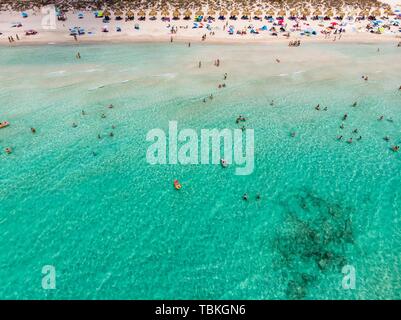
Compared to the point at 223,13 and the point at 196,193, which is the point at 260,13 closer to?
the point at 223,13

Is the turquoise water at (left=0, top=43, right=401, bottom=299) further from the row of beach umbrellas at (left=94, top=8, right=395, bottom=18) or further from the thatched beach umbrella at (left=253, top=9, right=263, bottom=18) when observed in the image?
the thatched beach umbrella at (left=253, top=9, right=263, bottom=18)

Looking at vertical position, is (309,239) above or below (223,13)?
below

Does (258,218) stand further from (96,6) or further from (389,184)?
(96,6)

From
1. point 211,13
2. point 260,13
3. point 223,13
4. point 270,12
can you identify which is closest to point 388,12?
point 270,12

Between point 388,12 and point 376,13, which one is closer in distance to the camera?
point 376,13

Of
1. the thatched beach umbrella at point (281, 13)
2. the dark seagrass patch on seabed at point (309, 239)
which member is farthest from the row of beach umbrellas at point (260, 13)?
the dark seagrass patch on seabed at point (309, 239)

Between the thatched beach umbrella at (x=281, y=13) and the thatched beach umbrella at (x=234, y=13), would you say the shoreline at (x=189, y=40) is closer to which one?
the thatched beach umbrella at (x=281, y=13)
